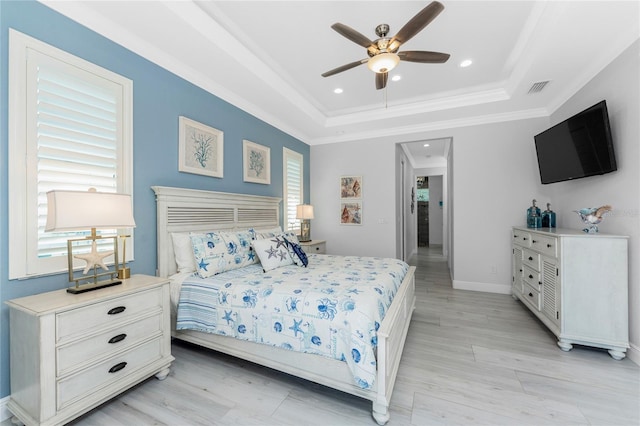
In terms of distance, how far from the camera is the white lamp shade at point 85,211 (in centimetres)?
159

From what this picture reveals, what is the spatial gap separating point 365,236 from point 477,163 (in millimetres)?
2243

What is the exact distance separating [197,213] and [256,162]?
1.34m

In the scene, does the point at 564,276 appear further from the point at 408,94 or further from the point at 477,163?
the point at 408,94

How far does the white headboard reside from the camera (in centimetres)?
255

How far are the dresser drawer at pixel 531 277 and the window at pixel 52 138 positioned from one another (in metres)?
4.26

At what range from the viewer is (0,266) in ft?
5.41

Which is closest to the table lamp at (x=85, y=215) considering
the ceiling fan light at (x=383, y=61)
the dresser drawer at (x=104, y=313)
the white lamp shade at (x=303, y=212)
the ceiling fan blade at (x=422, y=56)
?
the dresser drawer at (x=104, y=313)

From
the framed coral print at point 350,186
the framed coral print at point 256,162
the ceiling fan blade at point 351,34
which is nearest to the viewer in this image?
the ceiling fan blade at point 351,34

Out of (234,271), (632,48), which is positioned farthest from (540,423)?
(632,48)

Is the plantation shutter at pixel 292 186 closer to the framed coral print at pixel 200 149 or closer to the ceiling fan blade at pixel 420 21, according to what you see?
the framed coral print at pixel 200 149

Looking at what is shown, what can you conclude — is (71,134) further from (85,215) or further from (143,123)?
(85,215)

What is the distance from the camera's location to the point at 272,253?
111 inches

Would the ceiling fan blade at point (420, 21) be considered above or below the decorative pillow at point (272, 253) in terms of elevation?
above

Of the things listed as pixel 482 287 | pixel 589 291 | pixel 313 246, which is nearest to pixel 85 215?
pixel 313 246
